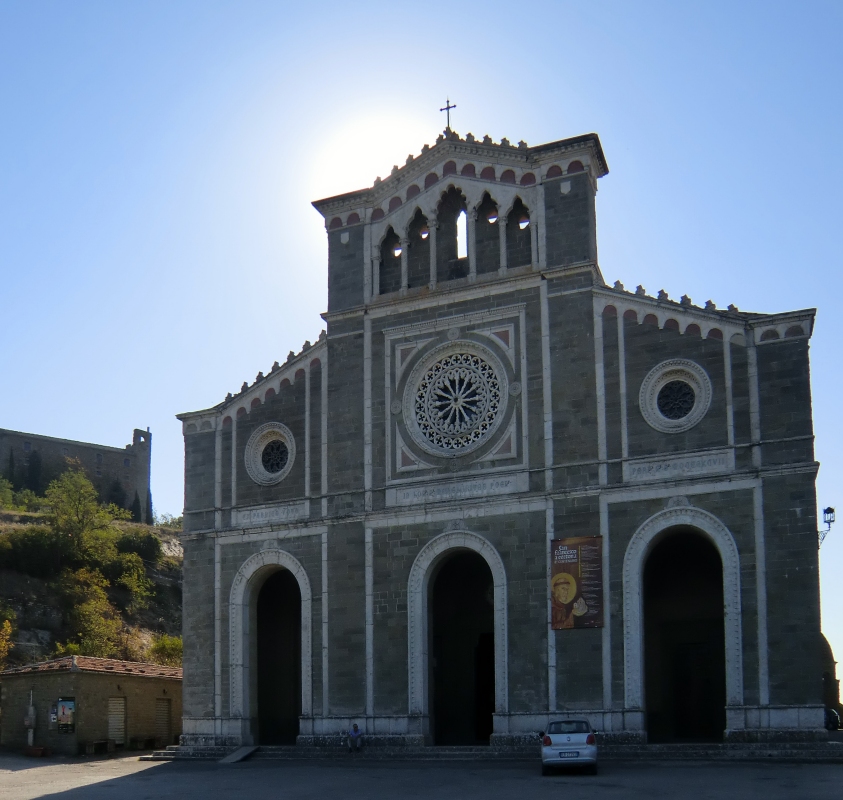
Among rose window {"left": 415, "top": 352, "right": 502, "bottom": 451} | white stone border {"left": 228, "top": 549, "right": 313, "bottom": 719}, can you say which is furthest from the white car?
white stone border {"left": 228, "top": 549, "right": 313, "bottom": 719}

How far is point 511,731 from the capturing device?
34188 mm

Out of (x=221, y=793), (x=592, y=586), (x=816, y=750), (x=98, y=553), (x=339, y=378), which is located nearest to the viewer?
(x=221, y=793)

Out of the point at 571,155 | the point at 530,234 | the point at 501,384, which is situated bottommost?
the point at 501,384

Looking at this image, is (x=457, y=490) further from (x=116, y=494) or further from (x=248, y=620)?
(x=116, y=494)

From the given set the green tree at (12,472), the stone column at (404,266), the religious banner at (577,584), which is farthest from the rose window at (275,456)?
the green tree at (12,472)

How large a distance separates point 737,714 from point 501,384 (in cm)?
1208

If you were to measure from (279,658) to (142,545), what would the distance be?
43.7 m

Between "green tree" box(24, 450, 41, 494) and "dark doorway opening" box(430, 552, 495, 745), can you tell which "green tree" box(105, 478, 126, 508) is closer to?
"green tree" box(24, 450, 41, 494)

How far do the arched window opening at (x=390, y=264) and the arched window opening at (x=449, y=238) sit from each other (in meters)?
1.58

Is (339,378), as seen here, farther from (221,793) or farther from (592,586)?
(221,793)

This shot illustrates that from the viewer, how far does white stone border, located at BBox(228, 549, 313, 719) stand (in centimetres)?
3794

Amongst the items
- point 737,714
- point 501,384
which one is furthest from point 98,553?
point 737,714

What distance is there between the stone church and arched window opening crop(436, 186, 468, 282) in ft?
0.25

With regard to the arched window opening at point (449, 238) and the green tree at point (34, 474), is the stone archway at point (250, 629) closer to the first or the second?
the arched window opening at point (449, 238)
